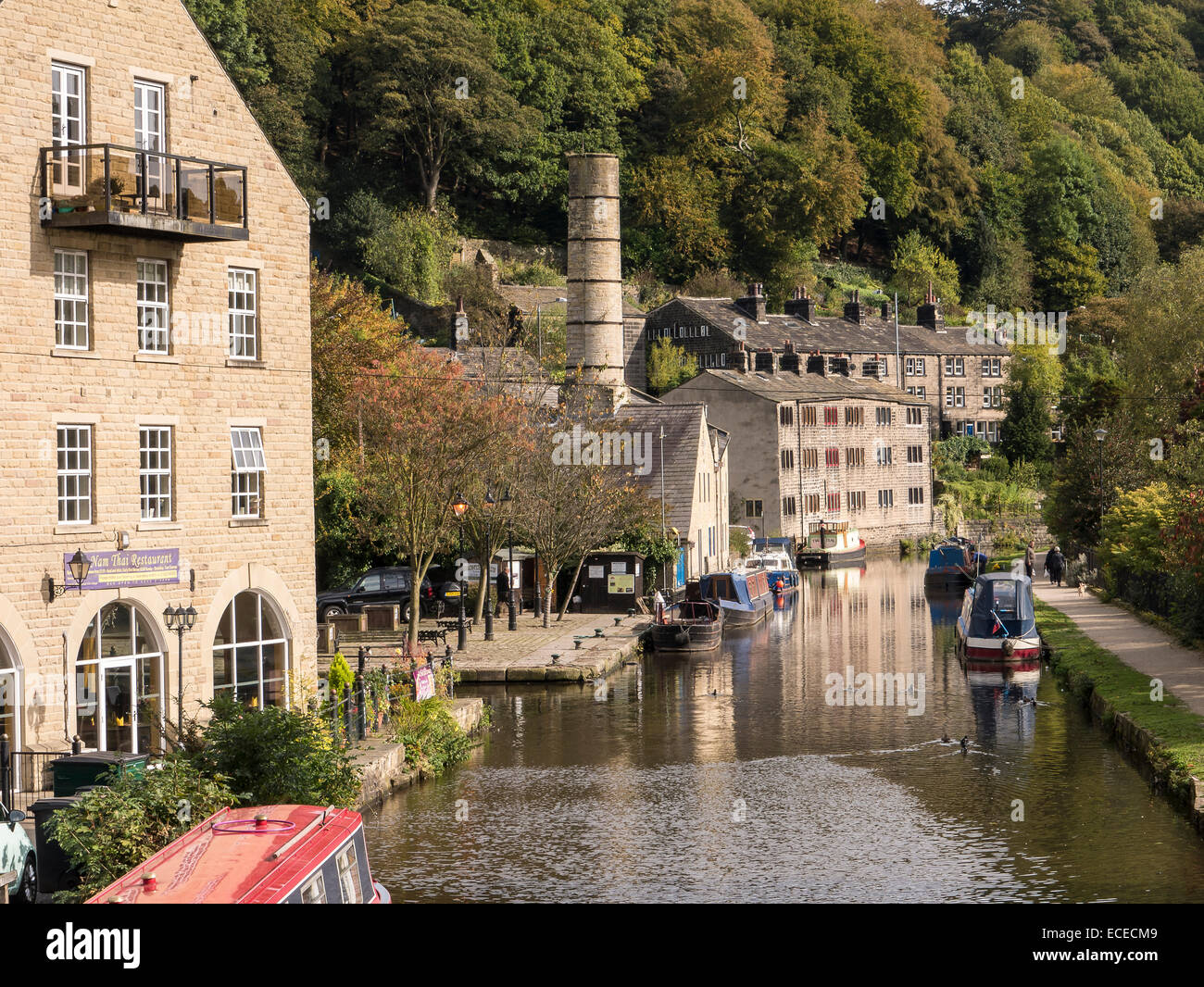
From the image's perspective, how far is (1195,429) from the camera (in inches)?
→ 1769

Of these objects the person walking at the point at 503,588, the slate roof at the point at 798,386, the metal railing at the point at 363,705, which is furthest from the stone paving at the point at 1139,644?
the slate roof at the point at 798,386

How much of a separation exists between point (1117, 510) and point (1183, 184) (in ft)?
365

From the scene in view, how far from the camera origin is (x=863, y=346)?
94.0m

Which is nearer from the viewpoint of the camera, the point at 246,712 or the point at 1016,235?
the point at 246,712

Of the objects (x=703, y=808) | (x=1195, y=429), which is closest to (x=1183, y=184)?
(x=1195, y=429)

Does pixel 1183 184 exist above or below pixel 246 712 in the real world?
above

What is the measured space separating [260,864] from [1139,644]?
29.2 metres

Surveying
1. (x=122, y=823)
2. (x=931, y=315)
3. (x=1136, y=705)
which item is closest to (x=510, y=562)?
(x=1136, y=705)

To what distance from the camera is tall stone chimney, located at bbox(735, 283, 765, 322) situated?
89.6 metres

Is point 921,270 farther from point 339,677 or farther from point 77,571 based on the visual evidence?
point 77,571

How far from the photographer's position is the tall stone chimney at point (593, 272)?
65.5 m

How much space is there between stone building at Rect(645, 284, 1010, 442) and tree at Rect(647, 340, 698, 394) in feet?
2.56
